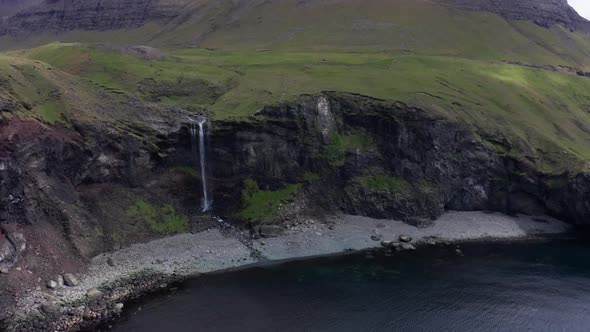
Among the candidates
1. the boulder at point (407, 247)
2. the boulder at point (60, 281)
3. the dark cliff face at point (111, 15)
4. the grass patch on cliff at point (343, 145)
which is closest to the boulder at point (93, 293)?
the boulder at point (60, 281)

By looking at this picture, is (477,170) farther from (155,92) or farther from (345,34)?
(345,34)

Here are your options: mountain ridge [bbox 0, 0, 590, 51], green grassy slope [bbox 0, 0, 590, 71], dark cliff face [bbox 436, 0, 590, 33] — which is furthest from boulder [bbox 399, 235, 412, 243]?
dark cliff face [bbox 436, 0, 590, 33]

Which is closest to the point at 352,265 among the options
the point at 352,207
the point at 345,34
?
the point at 352,207

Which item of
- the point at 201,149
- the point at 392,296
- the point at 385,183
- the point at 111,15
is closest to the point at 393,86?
the point at 385,183

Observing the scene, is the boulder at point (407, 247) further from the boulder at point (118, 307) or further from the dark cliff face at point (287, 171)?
the boulder at point (118, 307)

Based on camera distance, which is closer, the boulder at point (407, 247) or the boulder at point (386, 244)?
the boulder at point (407, 247)

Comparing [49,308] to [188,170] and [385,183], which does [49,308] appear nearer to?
[188,170]
